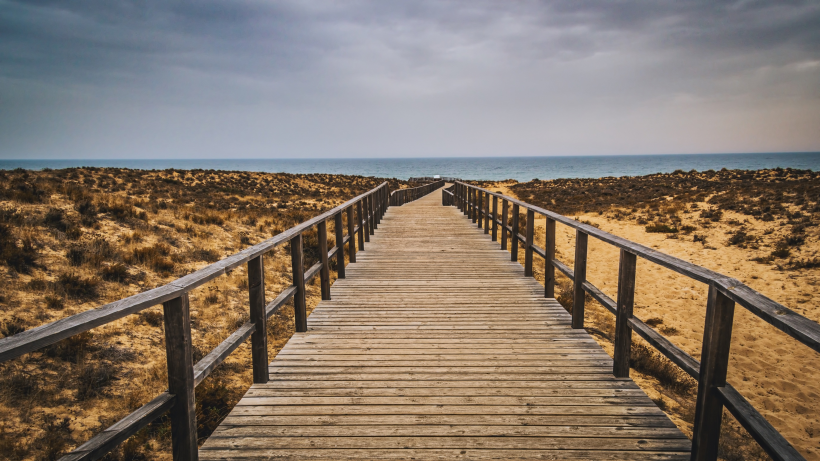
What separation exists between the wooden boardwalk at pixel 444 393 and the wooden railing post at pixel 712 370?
0.30m

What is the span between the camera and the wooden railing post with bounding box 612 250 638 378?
3.44 meters

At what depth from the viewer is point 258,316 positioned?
3.45 metres

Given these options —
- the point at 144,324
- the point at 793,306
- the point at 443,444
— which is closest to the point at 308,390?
the point at 443,444

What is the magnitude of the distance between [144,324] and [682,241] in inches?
624

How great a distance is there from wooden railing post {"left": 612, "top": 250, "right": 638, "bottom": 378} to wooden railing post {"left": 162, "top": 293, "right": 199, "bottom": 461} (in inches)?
122

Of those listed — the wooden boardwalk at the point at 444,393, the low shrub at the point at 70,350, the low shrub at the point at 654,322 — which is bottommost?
the low shrub at the point at 654,322

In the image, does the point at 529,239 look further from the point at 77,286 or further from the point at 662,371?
the point at 77,286

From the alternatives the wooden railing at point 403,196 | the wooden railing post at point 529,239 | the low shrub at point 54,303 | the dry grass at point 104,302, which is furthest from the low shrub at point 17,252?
the wooden railing at point 403,196

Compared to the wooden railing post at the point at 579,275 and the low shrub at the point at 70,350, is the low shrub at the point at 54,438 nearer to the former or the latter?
the low shrub at the point at 70,350

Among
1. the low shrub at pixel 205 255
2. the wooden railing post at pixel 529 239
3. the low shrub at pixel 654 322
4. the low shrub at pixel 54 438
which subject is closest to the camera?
the low shrub at pixel 54 438

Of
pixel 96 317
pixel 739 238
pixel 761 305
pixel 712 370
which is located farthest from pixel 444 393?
pixel 739 238

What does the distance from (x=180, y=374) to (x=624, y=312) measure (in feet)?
10.6

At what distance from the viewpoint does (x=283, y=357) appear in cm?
404

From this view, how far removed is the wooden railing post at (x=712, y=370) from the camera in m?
2.32
